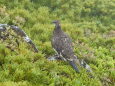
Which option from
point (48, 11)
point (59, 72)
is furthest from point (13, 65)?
point (48, 11)

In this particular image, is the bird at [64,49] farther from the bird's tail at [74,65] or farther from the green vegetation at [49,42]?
the green vegetation at [49,42]

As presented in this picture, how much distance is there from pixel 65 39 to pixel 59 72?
1.71 meters

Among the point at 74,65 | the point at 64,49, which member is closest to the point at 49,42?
the point at 64,49

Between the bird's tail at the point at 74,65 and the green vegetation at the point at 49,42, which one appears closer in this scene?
the green vegetation at the point at 49,42

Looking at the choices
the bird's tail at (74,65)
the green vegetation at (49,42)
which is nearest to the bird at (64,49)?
the bird's tail at (74,65)

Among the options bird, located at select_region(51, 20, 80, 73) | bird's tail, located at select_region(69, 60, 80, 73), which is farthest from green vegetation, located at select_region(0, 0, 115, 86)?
bird, located at select_region(51, 20, 80, 73)

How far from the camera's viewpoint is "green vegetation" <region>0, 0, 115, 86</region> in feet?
27.4

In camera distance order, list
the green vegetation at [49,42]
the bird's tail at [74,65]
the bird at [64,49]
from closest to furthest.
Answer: the green vegetation at [49,42] → the bird's tail at [74,65] → the bird at [64,49]

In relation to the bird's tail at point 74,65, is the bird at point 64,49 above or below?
above

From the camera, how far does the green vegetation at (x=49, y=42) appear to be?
8352 mm

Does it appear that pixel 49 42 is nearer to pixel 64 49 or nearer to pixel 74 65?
pixel 64 49

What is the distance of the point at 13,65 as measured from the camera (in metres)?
8.27

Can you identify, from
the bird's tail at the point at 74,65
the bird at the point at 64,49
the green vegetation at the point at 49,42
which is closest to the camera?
the green vegetation at the point at 49,42

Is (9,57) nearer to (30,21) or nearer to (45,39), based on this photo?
(45,39)
